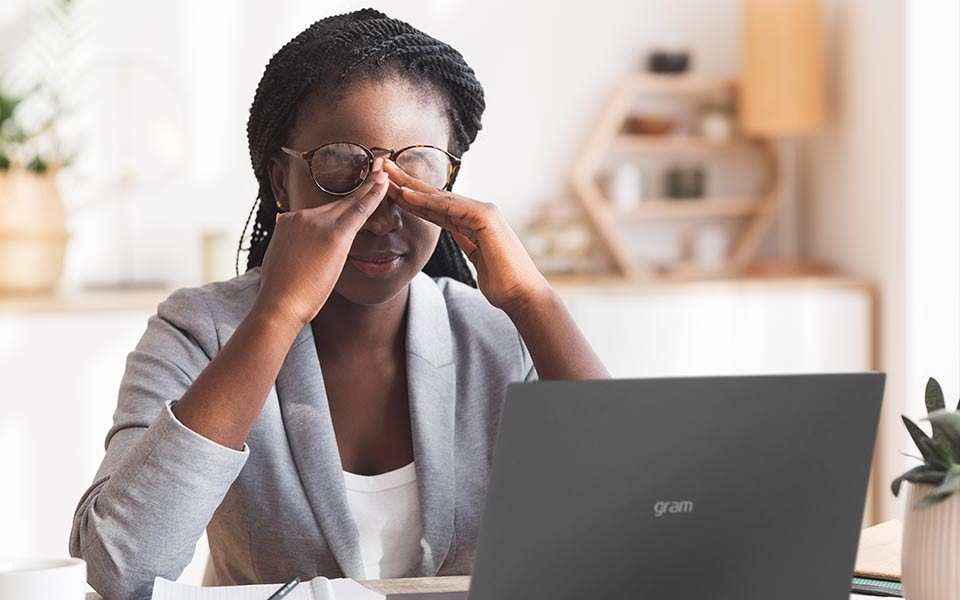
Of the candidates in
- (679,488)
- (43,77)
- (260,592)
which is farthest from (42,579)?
(43,77)

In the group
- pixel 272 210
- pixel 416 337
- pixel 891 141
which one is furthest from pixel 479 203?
pixel 891 141

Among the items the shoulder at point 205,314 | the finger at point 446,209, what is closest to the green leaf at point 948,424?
the finger at point 446,209

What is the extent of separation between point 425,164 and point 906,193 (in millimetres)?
2014

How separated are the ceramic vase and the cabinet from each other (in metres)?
1.38

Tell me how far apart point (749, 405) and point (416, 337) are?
687mm

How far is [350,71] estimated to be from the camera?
1410 millimetres

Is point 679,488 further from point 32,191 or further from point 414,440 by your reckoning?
point 32,191

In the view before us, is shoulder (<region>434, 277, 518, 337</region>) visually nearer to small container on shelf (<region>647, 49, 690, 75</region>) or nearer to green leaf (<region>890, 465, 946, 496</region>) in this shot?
green leaf (<region>890, 465, 946, 496</region>)

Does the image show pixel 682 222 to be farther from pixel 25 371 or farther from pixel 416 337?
pixel 416 337

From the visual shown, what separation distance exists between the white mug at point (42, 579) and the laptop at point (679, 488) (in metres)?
0.33

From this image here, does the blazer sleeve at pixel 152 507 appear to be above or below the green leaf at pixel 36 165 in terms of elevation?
below

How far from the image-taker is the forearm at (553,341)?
4.54 feet

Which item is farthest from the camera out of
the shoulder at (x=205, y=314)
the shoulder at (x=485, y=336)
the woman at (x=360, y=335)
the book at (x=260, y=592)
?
the shoulder at (x=485, y=336)

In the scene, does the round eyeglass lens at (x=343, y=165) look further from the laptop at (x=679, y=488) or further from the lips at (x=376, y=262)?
the laptop at (x=679, y=488)
